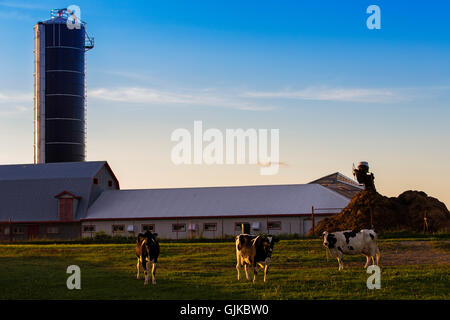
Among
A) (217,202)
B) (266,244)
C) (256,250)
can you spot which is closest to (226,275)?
(256,250)

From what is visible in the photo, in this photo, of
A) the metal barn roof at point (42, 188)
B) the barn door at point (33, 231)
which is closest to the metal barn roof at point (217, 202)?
the metal barn roof at point (42, 188)

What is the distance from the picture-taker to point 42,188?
7350cm

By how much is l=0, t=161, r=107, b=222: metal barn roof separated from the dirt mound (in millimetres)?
29544

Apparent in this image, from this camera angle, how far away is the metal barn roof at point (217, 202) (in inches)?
2534

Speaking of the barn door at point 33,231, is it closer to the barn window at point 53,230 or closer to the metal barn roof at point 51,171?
the barn window at point 53,230

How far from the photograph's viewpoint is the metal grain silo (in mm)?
85000

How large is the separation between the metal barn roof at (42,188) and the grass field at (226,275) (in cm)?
2868

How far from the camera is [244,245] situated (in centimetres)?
2494

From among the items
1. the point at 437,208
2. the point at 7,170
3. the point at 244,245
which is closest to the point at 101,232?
the point at 7,170

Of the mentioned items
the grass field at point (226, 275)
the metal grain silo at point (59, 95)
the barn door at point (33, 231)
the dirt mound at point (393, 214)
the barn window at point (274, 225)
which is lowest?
the grass field at point (226, 275)

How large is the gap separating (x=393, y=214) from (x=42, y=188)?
128 feet
